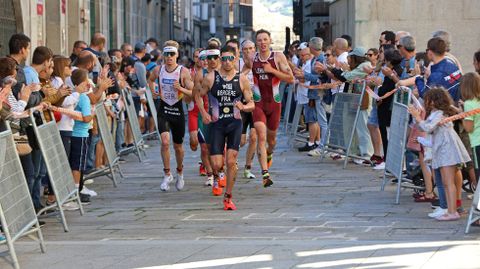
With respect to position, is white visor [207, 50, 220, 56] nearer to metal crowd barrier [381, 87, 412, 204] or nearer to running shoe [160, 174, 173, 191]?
running shoe [160, 174, 173, 191]

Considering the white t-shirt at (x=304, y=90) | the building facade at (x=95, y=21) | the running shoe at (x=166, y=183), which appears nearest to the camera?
the running shoe at (x=166, y=183)

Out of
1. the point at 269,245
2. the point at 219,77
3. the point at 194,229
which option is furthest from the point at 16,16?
the point at 269,245

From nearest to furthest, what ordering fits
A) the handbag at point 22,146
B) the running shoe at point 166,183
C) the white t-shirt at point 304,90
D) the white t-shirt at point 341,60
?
the handbag at point 22,146 → the running shoe at point 166,183 → the white t-shirt at point 341,60 → the white t-shirt at point 304,90

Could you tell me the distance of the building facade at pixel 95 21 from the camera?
2289 centimetres

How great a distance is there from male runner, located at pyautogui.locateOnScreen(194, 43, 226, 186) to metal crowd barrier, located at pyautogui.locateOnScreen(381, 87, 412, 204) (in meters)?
2.05

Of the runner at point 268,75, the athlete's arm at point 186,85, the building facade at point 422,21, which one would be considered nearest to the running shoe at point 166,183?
the athlete's arm at point 186,85

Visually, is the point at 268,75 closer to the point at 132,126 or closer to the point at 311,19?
the point at 132,126

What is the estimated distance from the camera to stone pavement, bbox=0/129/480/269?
391 inches

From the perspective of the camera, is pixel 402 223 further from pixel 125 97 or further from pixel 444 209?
pixel 125 97

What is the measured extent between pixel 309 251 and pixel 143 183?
678 cm

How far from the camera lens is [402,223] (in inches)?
481

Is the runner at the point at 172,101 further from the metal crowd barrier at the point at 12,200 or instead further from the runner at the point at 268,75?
the metal crowd barrier at the point at 12,200

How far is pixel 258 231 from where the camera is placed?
38.6 ft

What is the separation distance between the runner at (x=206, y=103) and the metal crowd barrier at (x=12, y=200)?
430cm
